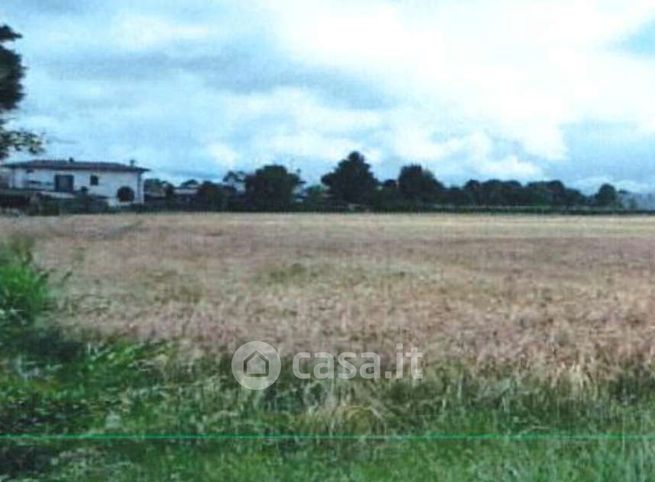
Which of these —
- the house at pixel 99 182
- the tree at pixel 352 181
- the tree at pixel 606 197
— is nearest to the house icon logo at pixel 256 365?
the tree at pixel 352 181

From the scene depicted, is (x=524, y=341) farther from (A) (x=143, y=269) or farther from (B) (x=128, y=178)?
(B) (x=128, y=178)

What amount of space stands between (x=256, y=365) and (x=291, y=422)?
1.78 metres

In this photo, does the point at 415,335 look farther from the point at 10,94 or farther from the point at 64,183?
the point at 64,183

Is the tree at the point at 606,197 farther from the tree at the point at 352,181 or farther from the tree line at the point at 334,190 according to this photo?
the tree at the point at 352,181

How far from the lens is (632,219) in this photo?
4562cm

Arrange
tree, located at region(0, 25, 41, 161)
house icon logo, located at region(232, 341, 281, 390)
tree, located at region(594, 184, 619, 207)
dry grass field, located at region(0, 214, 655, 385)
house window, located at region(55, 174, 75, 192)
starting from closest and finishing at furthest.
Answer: house icon logo, located at region(232, 341, 281, 390) → dry grass field, located at region(0, 214, 655, 385) → tree, located at region(0, 25, 41, 161) → house window, located at region(55, 174, 75, 192) → tree, located at region(594, 184, 619, 207)

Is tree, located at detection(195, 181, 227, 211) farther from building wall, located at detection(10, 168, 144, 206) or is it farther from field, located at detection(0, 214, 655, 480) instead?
field, located at detection(0, 214, 655, 480)

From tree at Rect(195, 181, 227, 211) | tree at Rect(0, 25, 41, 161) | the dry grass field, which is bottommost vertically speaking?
the dry grass field

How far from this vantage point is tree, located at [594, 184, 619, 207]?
44.1 metres

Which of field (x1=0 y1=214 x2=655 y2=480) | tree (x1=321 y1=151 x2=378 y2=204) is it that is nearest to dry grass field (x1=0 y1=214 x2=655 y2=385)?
field (x1=0 y1=214 x2=655 y2=480)

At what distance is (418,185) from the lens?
3588cm

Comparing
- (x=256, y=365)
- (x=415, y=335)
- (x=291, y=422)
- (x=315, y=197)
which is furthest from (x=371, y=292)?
(x=315, y=197)

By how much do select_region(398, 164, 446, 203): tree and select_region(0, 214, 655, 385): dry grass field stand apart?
535 cm
